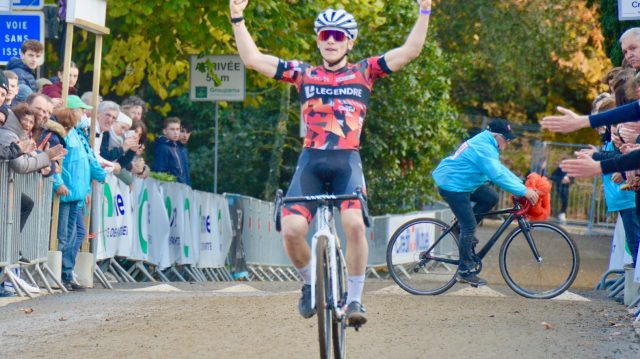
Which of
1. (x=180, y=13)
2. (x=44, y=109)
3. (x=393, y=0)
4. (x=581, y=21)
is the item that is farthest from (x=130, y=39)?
(x=581, y=21)

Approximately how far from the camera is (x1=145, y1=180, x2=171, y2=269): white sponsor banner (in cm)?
1747

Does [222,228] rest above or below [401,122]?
below

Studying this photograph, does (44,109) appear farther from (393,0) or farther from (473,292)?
(393,0)

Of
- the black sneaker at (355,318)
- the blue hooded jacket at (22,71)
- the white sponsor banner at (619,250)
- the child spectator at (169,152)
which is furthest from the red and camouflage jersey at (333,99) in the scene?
Answer: the child spectator at (169,152)

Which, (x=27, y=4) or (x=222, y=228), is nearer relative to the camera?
(x=27, y=4)

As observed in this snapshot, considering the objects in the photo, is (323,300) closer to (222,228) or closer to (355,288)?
(355,288)

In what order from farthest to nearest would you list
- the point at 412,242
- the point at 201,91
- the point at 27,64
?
1. the point at 201,91
2. the point at 412,242
3. the point at 27,64

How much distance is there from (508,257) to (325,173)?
18.0 ft

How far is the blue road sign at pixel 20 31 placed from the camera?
1744 cm

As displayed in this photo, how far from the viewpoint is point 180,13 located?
20.3 metres

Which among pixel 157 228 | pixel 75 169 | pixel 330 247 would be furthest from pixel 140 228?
pixel 330 247

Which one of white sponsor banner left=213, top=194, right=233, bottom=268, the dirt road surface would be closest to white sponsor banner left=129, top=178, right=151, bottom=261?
the dirt road surface

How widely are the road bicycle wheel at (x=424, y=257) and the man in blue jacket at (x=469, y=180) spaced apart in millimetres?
197

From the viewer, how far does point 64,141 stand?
46.1 ft
